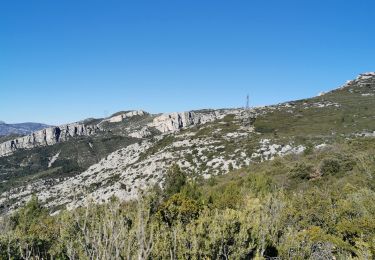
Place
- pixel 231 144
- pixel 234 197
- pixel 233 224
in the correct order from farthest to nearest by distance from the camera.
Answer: pixel 231 144 → pixel 234 197 → pixel 233 224

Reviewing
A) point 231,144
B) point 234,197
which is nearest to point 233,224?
point 234,197

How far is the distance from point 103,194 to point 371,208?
71069 mm

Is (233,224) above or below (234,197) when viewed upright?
above

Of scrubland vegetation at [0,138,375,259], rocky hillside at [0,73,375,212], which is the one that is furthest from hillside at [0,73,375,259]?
rocky hillside at [0,73,375,212]

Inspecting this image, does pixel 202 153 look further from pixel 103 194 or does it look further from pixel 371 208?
pixel 371 208

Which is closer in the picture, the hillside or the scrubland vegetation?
the scrubland vegetation

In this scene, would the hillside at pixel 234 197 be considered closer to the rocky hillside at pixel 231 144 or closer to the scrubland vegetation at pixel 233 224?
the scrubland vegetation at pixel 233 224

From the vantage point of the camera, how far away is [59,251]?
104ft

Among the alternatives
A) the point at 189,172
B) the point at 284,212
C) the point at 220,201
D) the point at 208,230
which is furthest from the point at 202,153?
the point at 208,230

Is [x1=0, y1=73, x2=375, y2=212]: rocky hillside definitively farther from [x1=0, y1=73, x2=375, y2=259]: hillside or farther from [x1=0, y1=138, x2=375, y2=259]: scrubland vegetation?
[x1=0, y1=138, x2=375, y2=259]: scrubland vegetation

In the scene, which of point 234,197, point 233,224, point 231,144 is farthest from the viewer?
point 231,144

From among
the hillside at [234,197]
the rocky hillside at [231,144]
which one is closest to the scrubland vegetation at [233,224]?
the hillside at [234,197]

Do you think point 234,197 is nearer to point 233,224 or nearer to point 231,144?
point 233,224

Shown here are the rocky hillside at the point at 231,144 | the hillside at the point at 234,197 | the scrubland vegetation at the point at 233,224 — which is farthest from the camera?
the rocky hillside at the point at 231,144
